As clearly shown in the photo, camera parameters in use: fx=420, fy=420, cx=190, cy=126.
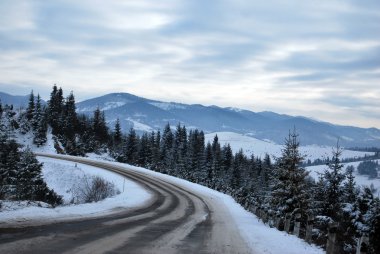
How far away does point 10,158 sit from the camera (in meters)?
46.5

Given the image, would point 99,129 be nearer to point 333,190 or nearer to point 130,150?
point 130,150

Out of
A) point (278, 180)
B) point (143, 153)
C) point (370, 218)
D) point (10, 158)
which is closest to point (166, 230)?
point (370, 218)

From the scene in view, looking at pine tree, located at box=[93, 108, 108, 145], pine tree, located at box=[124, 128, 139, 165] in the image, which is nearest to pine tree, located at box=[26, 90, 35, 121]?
pine tree, located at box=[93, 108, 108, 145]

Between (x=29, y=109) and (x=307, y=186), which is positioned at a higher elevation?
(x=29, y=109)

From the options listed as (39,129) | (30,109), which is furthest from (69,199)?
(30,109)

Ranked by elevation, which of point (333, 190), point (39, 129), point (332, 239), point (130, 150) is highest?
point (39, 129)

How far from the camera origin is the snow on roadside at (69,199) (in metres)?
12.8

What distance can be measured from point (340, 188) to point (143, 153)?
72446 mm

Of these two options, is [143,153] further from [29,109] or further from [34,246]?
[34,246]

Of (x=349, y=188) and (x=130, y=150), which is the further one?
(x=130, y=150)

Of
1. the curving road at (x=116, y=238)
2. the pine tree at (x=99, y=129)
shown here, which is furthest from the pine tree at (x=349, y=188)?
the pine tree at (x=99, y=129)

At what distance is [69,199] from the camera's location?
150 ft

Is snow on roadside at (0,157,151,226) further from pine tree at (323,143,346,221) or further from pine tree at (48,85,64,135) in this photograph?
pine tree at (48,85,64,135)

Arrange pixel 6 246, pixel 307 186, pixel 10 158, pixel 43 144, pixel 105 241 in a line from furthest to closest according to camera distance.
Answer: pixel 43 144, pixel 10 158, pixel 307 186, pixel 105 241, pixel 6 246
